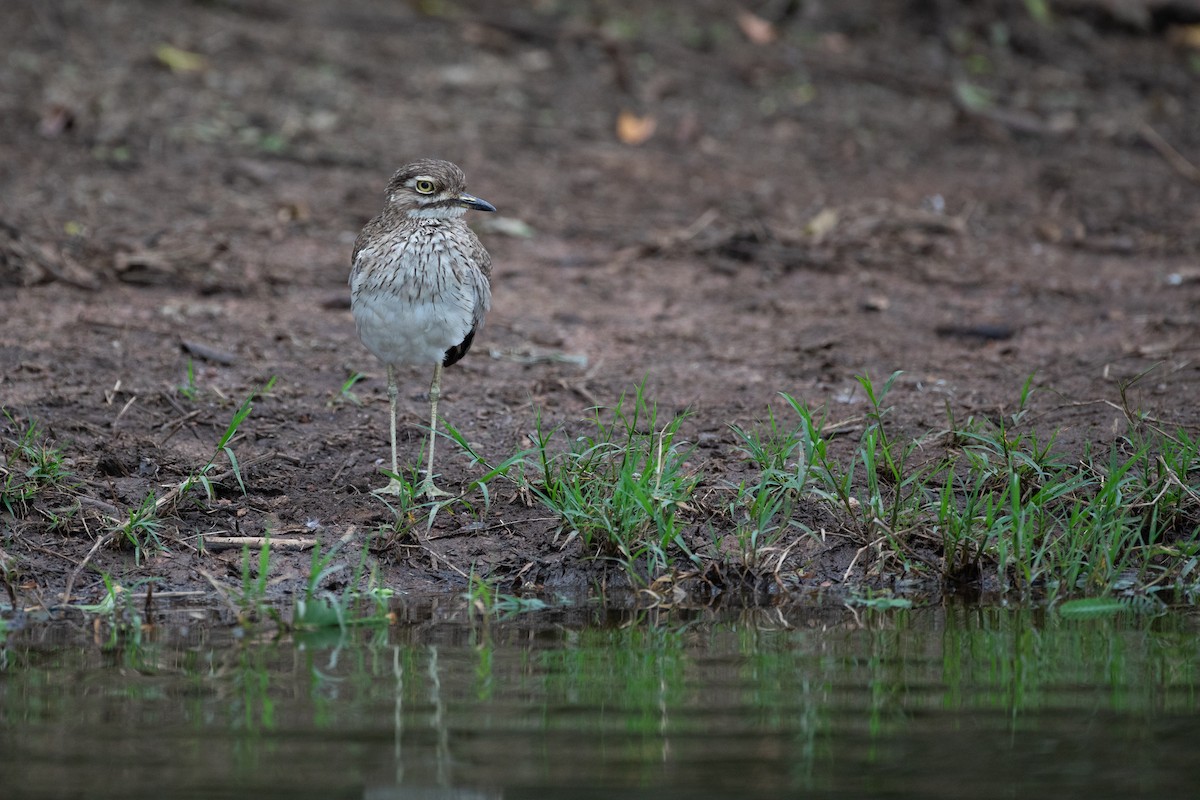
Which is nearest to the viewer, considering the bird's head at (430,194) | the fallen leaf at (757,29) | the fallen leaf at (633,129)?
the bird's head at (430,194)

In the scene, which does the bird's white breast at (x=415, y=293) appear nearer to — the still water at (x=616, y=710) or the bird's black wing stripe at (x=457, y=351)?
the bird's black wing stripe at (x=457, y=351)

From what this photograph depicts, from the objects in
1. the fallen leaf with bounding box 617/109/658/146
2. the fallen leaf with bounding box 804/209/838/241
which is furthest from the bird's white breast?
the fallen leaf with bounding box 617/109/658/146

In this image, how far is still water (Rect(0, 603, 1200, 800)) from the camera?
11.9 feet

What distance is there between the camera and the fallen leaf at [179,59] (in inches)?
480

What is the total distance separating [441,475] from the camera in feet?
21.5

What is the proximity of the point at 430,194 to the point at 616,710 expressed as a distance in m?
3.05

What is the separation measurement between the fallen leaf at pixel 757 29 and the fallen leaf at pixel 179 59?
17.6 feet

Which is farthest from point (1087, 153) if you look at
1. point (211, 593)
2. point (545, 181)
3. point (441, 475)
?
point (211, 593)

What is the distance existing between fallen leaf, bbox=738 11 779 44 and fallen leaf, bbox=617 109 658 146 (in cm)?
244

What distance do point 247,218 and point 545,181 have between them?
2.42 m

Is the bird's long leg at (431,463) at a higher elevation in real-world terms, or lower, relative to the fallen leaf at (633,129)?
lower

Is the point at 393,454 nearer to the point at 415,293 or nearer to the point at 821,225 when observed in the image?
the point at 415,293

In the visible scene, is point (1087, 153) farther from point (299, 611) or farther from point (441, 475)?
point (299, 611)

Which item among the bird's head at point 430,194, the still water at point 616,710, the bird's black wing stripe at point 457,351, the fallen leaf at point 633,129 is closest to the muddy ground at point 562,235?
the fallen leaf at point 633,129
